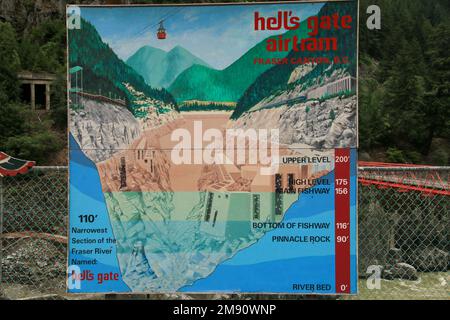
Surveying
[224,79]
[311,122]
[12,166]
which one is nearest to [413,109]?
[311,122]

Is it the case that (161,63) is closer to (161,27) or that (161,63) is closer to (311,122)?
(161,27)

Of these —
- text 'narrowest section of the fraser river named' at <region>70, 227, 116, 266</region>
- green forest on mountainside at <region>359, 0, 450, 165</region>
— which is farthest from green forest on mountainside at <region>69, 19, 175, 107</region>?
green forest on mountainside at <region>359, 0, 450, 165</region>

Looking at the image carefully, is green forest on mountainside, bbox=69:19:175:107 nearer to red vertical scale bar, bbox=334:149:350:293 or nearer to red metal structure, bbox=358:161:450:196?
red vertical scale bar, bbox=334:149:350:293

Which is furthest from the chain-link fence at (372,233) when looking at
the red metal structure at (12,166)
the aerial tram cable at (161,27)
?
the aerial tram cable at (161,27)

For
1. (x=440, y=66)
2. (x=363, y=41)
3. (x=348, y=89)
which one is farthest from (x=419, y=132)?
(x=348, y=89)

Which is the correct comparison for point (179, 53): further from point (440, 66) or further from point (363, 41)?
point (363, 41)

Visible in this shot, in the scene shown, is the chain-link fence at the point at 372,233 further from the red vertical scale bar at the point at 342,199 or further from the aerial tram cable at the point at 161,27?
the aerial tram cable at the point at 161,27
